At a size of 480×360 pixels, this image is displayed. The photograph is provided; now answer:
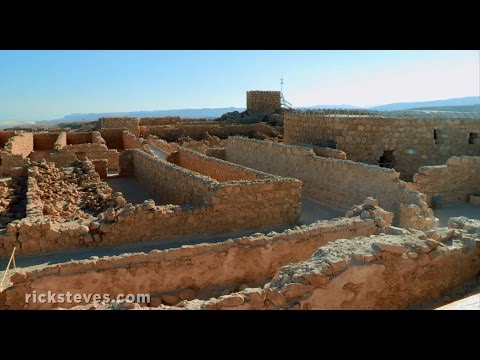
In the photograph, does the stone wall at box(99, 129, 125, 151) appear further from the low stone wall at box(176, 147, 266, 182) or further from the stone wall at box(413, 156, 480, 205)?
the stone wall at box(413, 156, 480, 205)

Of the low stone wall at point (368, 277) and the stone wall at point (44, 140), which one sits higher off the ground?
the stone wall at point (44, 140)

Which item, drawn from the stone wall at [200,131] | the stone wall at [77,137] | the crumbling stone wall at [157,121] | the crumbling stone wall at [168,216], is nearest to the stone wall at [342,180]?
the crumbling stone wall at [168,216]

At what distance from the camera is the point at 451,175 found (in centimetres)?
1190

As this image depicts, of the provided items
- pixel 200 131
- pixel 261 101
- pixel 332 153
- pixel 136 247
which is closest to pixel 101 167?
pixel 332 153

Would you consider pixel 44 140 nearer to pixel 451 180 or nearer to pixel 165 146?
pixel 165 146

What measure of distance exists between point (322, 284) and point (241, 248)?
2131 millimetres

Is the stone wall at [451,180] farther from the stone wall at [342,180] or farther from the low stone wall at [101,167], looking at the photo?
the low stone wall at [101,167]

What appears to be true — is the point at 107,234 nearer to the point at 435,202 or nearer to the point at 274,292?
the point at 274,292

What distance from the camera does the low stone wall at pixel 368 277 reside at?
4402 millimetres

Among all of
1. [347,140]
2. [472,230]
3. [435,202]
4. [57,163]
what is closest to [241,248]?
[472,230]
